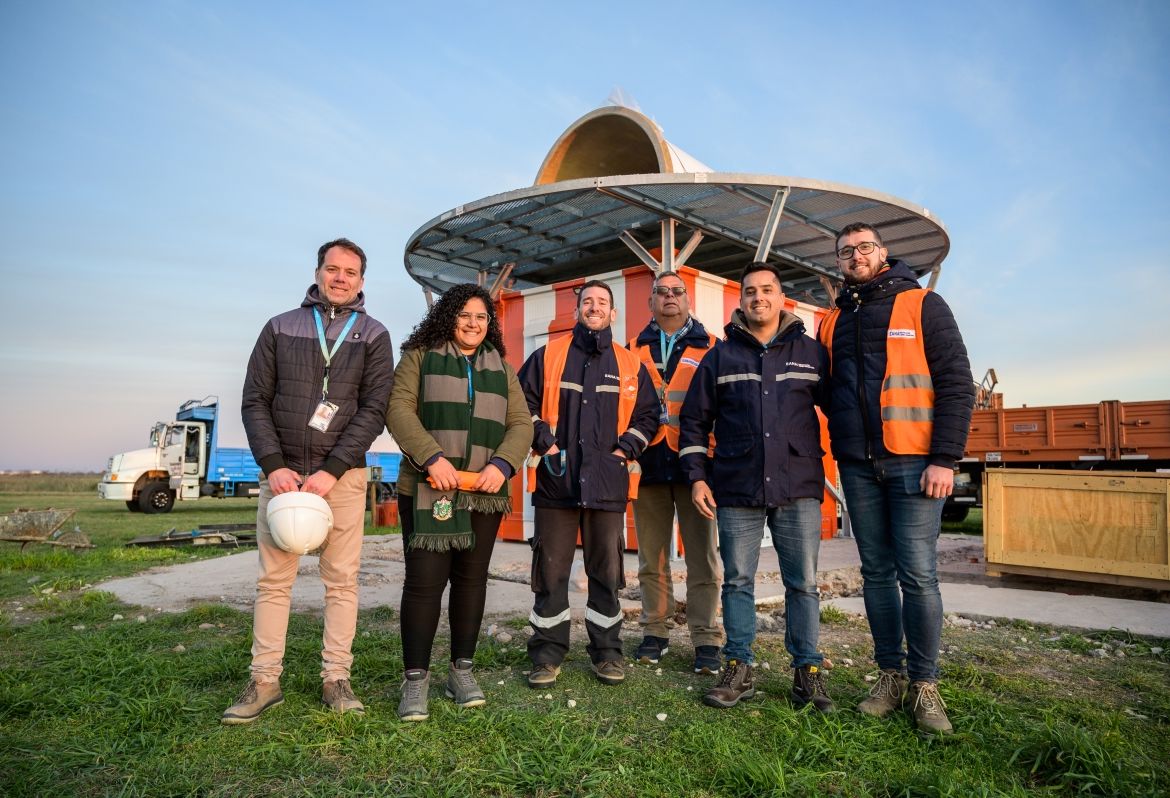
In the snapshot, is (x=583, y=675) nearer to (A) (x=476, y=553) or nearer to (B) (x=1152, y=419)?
(A) (x=476, y=553)

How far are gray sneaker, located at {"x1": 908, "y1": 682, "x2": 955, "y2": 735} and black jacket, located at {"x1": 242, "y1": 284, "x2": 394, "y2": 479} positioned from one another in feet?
8.79

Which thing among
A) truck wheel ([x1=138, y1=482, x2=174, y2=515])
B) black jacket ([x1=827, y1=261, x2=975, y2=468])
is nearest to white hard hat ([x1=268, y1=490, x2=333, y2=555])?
black jacket ([x1=827, y1=261, x2=975, y2=468])

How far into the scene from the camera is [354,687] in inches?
145

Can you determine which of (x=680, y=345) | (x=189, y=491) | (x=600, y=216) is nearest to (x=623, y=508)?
(x=680, y=345)

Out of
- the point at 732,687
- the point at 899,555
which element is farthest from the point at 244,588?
the point at 899,555

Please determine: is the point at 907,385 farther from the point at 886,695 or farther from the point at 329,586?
the point at 329,586

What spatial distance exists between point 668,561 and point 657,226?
277 inches

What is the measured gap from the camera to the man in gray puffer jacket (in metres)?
3.28

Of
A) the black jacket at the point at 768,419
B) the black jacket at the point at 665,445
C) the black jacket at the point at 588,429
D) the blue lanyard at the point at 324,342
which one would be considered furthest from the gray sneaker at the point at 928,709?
the blue lanyard at the point at 324,342

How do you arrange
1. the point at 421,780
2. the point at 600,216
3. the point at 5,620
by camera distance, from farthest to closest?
the point at 600,216
the point at 5,620
the point at 421,780

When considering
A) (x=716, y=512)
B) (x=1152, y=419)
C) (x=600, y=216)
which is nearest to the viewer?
(x=716, y=512)

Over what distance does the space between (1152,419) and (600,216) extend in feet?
35.8

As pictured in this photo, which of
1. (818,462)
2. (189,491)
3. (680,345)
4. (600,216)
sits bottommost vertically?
(189,491)

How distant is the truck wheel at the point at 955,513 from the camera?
15777 millimetres
